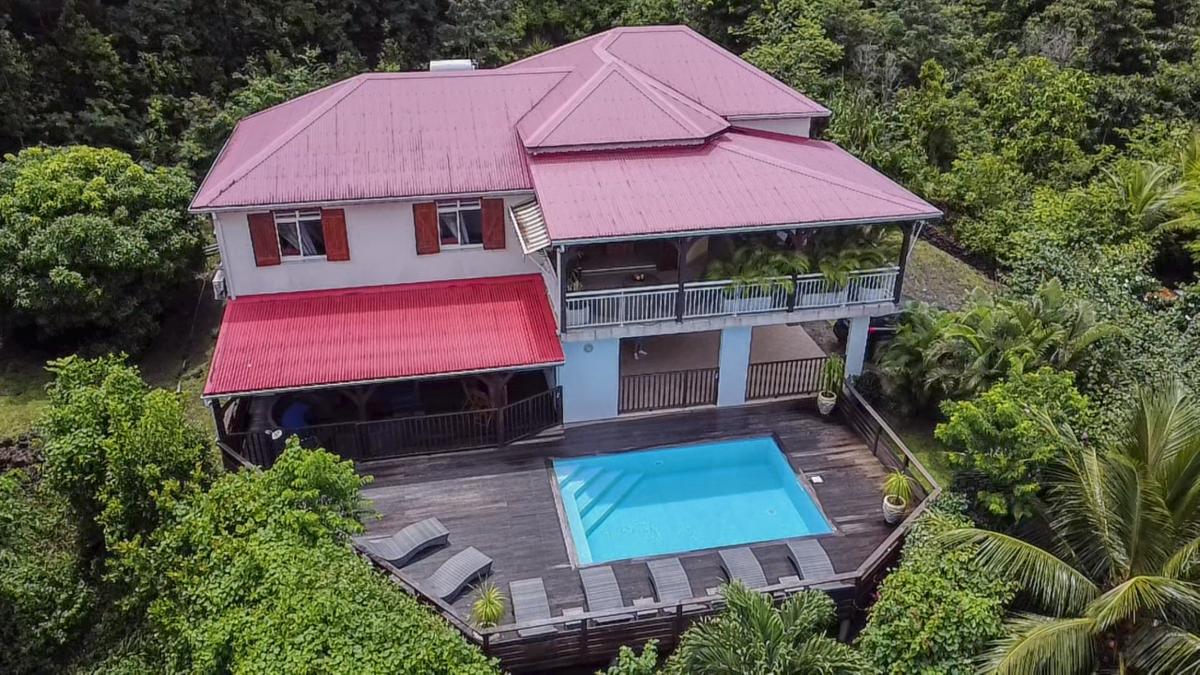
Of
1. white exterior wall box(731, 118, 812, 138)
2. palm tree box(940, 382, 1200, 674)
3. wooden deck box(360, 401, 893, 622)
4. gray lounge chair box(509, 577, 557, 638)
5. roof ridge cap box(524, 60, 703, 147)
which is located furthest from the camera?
white exterior wall box(731, 118, 812, 138)

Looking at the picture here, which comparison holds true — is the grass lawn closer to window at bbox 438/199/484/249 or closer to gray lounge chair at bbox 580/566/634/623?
window at bbox 438/199/484/249

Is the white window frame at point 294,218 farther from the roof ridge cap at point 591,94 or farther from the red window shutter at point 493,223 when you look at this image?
the roof ridge cap at point 591,94

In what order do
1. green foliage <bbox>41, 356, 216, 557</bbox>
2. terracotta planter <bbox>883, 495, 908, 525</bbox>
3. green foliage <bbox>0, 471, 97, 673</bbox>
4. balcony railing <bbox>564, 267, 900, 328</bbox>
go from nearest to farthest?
green foliage <bbox>0, 471, 97, 673</bbox>, green foliage <bbox>41, 356, 216, 557</bbox>, terracotta planter <bbox>883, 495, 908, 525</bbox>, balcony railing <bbox>564, 267, 900, 328</bbox>

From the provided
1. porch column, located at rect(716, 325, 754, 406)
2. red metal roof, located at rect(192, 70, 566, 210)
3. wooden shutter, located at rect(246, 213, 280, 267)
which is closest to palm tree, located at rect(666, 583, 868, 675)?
porch column, located at rect(716, 325, 754, 406)

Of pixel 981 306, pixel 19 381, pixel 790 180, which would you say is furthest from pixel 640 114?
pixel 19 381

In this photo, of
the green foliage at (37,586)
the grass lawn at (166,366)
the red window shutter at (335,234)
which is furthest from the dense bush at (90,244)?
the green foliage at (37,586)

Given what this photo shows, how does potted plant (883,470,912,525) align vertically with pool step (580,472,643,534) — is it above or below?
above
